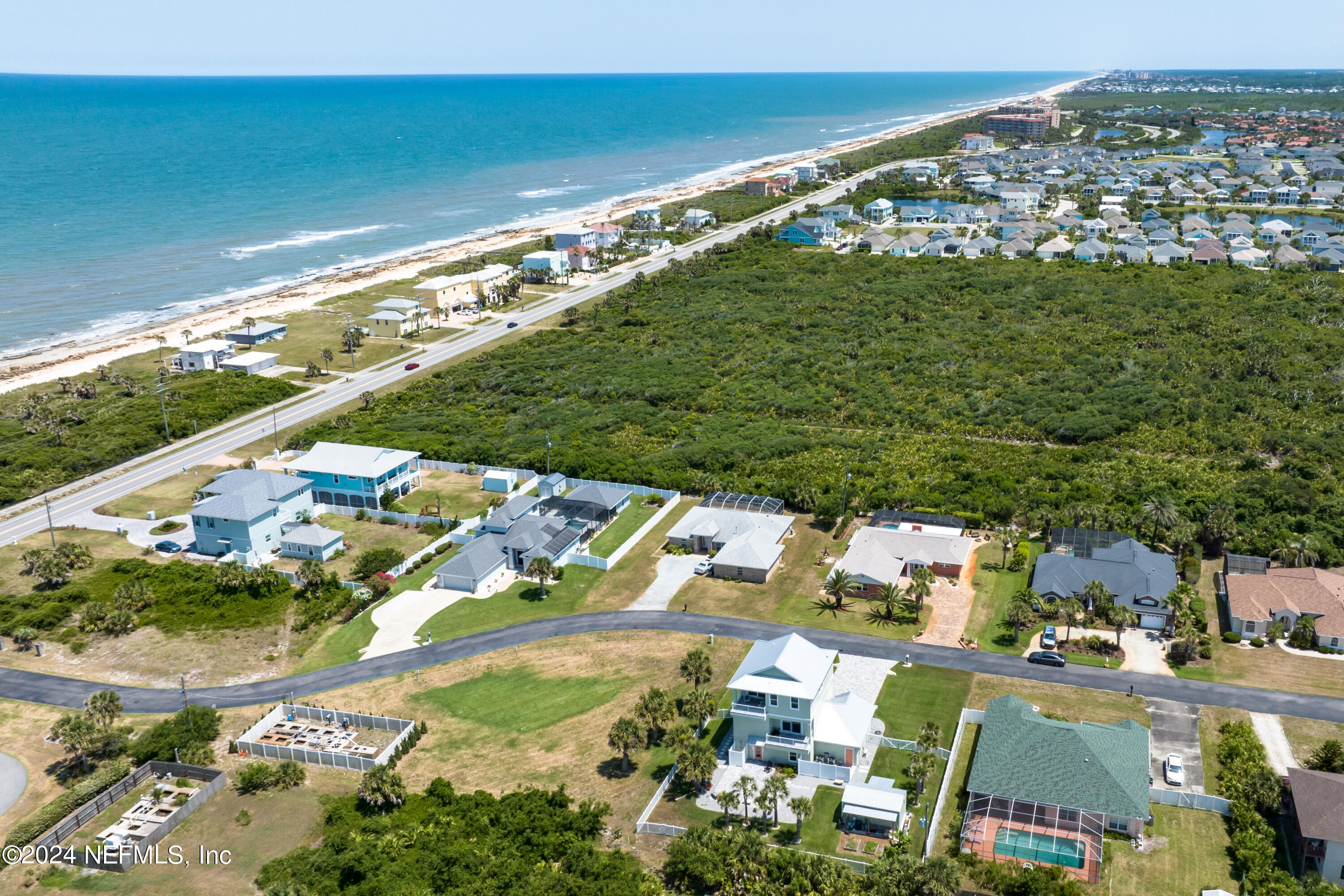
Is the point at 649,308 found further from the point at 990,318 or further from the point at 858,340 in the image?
the point at 990,318

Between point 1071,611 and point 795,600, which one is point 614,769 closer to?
point 795,600

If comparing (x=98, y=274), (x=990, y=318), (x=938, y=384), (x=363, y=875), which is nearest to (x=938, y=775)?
(x=363, y=875)

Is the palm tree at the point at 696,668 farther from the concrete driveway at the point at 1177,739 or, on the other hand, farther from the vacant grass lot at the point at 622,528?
the concrete driveway at the point at 1177,739

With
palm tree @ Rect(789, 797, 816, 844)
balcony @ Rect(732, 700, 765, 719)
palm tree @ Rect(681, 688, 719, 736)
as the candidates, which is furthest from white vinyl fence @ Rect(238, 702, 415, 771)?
palm tree @ Rect(789, 797, 816, 844)

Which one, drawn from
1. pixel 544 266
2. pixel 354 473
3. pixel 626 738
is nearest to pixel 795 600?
pixel 626 738

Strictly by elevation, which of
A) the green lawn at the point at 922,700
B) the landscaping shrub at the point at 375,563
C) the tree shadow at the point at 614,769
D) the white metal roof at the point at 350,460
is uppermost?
the white metal roof at the point at 350,460

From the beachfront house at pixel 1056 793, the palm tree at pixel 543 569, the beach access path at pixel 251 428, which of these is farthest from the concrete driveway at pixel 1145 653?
the beach access path at pixel 251 428
